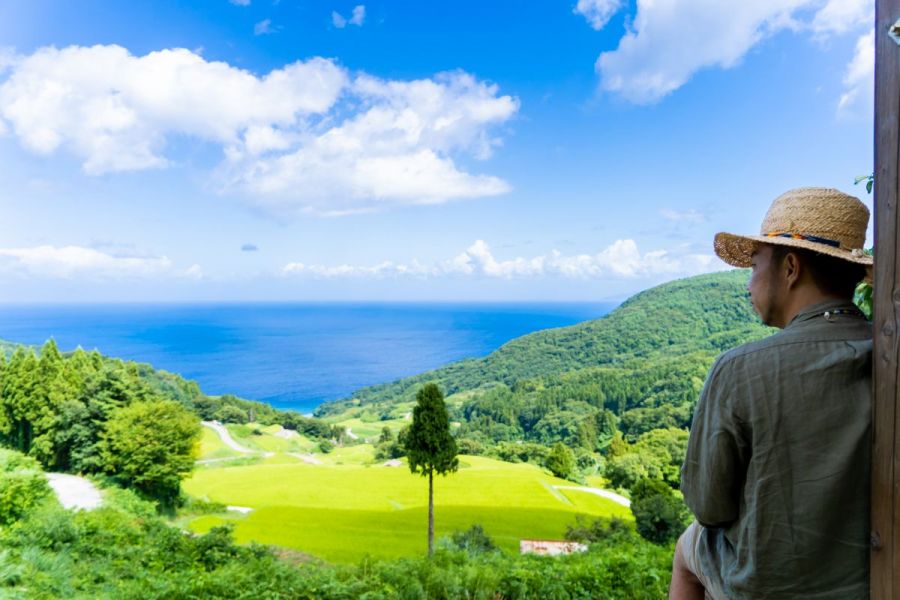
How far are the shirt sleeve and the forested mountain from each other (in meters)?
46.7

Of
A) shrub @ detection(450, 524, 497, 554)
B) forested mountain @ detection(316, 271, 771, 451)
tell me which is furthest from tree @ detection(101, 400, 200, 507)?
forested mountain @ detection(316, 271, 771, 451)

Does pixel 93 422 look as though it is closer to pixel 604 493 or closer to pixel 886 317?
pixel 604 493

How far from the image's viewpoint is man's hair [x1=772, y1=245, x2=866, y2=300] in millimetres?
1121

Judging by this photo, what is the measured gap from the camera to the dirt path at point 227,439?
132ft

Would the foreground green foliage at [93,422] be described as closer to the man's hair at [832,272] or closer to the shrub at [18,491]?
the shrub at [18,491]

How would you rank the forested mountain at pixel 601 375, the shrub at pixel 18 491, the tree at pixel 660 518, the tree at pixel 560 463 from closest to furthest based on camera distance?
the shrub at pixel 18 491 → the tree at pixel 660 518 → the tree at pixel 560 463 → the forested mountain at pixel 601 375

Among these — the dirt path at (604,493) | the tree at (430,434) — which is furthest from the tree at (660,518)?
the dirt path at (604,493)

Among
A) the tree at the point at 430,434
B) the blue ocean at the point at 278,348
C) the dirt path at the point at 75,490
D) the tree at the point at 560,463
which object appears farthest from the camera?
the blue ocean at the point at 278,348

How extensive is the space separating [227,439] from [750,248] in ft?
155

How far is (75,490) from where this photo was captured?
18578mm

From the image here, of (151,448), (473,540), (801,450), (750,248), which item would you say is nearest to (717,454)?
(801,450)

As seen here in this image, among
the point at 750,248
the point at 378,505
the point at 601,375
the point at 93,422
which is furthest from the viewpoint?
the point at 601,375

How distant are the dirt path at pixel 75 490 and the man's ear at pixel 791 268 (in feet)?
64.1

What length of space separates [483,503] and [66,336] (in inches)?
4486
